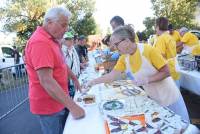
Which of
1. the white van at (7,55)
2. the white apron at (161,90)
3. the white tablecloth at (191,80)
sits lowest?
the white van at (7,55)

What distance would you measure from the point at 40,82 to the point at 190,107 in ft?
12.6

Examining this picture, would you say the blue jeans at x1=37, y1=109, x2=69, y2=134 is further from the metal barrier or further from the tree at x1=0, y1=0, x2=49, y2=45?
the tree at x1=0, y1=0, x2=49, y2=45

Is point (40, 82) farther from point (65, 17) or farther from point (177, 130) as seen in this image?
point (177, 130)

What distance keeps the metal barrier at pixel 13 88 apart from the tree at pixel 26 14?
15673 mm

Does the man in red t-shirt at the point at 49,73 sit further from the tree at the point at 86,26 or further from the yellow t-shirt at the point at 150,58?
the tree at the point at 86,26

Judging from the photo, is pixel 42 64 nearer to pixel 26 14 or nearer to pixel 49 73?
pixel 49 73

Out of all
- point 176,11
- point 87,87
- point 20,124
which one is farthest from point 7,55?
point 87,87

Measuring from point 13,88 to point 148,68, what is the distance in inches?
238

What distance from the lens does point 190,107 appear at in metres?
5.45

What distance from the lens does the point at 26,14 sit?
78.8ft

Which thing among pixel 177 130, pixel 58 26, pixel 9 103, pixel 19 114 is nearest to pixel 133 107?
pixel 177 130

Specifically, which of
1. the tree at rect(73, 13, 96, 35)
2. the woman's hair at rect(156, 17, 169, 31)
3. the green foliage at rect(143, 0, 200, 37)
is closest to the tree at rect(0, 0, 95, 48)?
the tree at rect(73, 13, 96, 35)

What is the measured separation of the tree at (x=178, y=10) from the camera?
22719 mm

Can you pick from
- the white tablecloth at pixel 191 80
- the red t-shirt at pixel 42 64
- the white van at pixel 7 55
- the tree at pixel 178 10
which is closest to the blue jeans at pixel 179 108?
the red t-shirt at pixel 42 64
